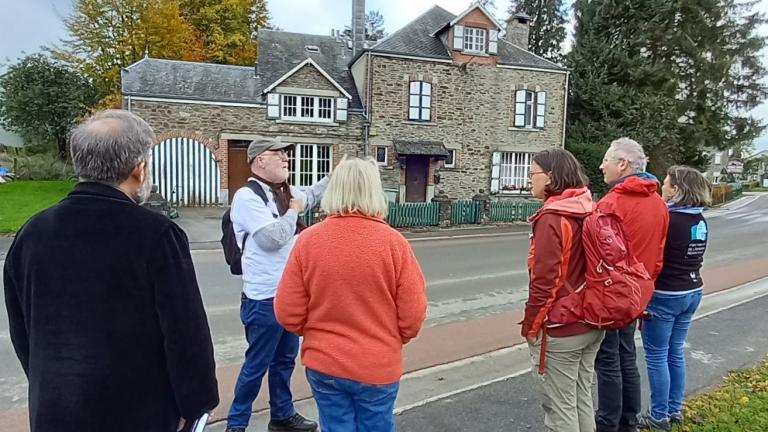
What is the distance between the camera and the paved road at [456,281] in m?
5.27

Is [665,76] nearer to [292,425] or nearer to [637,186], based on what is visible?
[637,186]

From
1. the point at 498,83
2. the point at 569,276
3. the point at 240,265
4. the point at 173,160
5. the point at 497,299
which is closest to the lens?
the point at 569,276

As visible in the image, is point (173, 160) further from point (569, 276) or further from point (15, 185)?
point (569, 276)

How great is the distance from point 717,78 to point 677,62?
7.90 ft

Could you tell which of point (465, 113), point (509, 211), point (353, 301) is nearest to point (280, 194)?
point (353, 301)

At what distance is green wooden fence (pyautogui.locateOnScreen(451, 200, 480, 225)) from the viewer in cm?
1789

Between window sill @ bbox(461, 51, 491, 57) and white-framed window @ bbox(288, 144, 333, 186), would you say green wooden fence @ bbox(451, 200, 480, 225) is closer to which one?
white-framed window @ bbox(288, 144, 333, 186)

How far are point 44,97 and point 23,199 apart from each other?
11.9 meters

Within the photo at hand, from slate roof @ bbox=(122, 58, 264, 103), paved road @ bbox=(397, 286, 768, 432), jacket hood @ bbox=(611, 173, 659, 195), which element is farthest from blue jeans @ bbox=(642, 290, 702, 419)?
slate roof @ bbox=(122, 58, 264, 103)

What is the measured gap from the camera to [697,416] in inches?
153

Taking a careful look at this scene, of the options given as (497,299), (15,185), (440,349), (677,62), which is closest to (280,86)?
(15,185)

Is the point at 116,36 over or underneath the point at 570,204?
over

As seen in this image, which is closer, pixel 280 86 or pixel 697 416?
pixel 697 416

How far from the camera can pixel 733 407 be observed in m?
4.05
